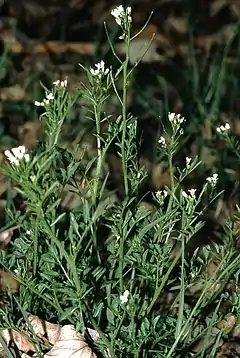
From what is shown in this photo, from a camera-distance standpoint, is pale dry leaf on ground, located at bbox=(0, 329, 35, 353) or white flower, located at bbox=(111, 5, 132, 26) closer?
white flower, located at bbox=(111, 5, 132, 26)

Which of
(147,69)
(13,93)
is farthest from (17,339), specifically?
(147,69)

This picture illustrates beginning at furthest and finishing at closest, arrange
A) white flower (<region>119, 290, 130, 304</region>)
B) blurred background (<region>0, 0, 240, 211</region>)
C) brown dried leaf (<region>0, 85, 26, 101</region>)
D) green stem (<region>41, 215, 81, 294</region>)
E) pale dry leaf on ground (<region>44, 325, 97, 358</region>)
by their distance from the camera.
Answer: brown dried leaf (<region>0, 85, 26, 101</region>), blurred background (<region>0, 0, 240, 211</region>), pale dry leaf on ground (<region>44, 325, 97, 358</region>), white flower (<region>119, 290, 130, 304</region>), green stem (<region>41, 215, 81, 294</region>)

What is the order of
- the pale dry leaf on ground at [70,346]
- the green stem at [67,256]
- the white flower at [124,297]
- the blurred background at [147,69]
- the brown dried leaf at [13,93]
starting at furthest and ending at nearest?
1. the brown dried leaf at [13,93]
2. the blurred background at [147,69]
3. the pale dry leaf on ground at [70,346]
4. the white flower at [124,297]
5. the green stem at [67,256]

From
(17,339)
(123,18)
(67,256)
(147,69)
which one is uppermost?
(123,18)

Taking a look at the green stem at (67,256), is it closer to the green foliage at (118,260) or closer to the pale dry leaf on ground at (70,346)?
the green foliage at (118,260)

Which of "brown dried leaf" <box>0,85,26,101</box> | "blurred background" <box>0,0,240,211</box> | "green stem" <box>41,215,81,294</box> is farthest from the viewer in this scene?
"brown dried leaf" <box>0,85,26,101</box>

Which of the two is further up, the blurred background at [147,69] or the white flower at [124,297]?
the white flower at [124,297]

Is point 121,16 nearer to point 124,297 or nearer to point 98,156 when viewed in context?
point 98,156

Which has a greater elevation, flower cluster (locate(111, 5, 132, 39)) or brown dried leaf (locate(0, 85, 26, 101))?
flower cluster (locate(111, 5, 132, 39))

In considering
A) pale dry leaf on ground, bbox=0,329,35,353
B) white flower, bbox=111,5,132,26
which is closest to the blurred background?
pale dry leaf on ground, bbox=0,329,35,353

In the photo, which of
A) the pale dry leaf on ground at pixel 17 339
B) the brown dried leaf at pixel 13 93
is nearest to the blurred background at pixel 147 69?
the brown dried leaf at pixel 13 93

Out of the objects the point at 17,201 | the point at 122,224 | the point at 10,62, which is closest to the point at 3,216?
the point at 17,201

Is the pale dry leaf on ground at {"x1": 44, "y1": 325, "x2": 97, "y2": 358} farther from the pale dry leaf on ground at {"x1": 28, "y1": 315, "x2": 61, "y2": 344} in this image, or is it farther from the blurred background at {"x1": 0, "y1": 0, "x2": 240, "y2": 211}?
the blurred background at {"x1": 0, "y1": 0, "x2": 240, "y2": 211}
